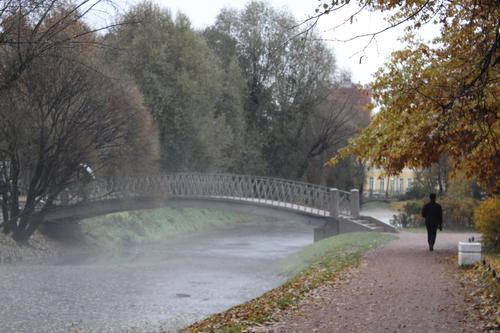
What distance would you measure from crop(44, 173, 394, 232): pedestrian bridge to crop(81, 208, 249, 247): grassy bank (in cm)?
177

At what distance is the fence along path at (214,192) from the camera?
108 feet

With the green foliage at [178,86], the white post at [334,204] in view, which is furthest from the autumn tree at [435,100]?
the green foliage at [178,86]

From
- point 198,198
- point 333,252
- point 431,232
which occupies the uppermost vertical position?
point 198,198

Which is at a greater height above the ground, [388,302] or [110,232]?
[388,302]

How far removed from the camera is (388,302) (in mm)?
12094

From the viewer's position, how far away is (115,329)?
46.6 feet

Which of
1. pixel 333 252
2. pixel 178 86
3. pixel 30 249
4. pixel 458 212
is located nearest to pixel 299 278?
pixel 333 252

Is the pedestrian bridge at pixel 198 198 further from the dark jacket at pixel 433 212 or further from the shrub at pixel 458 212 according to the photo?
the dark jacket at pixel 433 212

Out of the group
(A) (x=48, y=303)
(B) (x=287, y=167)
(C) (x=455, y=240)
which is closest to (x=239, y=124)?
(B) (x=287, y=167)

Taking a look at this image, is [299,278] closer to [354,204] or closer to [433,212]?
[433,212]

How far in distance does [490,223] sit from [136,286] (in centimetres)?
1046

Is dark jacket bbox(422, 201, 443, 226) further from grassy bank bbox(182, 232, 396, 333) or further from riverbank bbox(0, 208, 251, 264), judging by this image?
riverbank bbox(0, 208, 251, 264)

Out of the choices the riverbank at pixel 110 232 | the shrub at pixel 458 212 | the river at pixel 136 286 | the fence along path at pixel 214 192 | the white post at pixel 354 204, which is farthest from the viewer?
the fence along path at pixel 214 192

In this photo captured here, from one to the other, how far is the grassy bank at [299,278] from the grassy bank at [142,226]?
14.1 m
